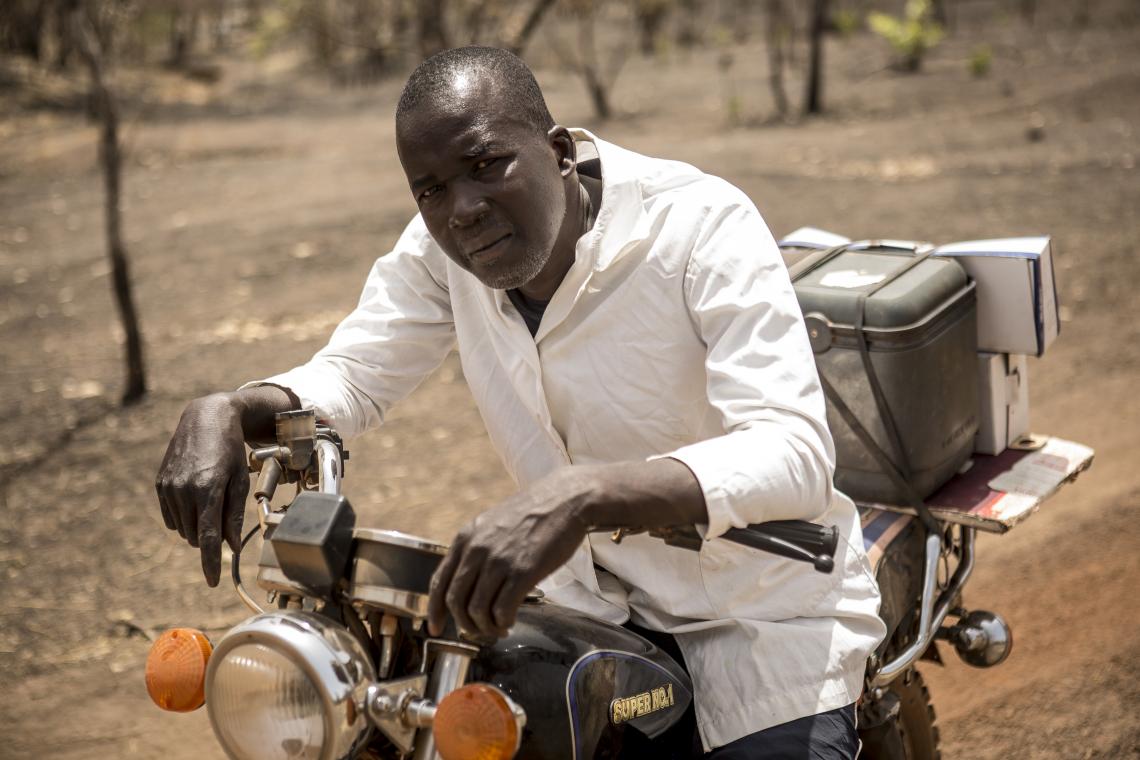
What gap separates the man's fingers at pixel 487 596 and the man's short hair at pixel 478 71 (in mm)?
857

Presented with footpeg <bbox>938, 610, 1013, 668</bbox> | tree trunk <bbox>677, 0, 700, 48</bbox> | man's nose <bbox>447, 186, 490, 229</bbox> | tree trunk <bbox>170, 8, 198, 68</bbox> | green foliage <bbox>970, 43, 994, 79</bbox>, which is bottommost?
tree trunk <bbox>677, 0, 700, 48</bbox>

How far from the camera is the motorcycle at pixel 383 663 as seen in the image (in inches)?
52.9

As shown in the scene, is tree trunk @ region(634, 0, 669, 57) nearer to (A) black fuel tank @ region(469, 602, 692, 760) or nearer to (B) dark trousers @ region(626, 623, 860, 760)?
(B) dark trousers @ region(626, 623, 860, 760)

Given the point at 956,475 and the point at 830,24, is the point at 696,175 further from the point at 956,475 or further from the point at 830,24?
the point at 830,24

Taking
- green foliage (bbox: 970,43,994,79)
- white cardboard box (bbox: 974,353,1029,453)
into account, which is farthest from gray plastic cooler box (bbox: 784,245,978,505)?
green foliage (bbox: 970,43,994,79)

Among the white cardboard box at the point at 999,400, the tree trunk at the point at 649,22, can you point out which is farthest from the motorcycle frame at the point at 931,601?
the tree trunk at the point at 649,22

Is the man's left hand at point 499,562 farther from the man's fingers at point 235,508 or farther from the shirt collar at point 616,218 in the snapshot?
the shirt collar at point 616,218

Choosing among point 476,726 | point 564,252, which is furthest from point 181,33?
point 476,726

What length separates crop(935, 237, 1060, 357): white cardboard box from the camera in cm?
271

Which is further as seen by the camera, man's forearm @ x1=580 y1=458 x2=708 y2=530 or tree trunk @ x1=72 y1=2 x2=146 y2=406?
tree trunk @ x1=72 y1=2 x2=146 y2=406

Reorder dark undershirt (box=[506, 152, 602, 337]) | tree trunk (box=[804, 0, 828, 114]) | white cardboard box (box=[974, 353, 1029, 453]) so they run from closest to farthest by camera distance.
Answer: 1. dark undershirt (box=[506, 152, 602, 337])
2. white cardboard box (box=[974, 353, 1029, 453])
3. tree trunk (box=[804, 0, 828, 114])

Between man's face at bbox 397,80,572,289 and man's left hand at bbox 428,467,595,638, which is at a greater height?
man's face at bbox 397,80,572,289

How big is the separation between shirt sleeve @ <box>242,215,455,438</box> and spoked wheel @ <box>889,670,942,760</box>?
1315 millimetres

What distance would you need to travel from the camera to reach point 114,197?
21.5 ft
